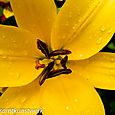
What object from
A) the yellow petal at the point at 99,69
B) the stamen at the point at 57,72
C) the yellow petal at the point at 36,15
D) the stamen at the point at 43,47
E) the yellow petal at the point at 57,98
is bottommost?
the yellow petal at the point at 57,98

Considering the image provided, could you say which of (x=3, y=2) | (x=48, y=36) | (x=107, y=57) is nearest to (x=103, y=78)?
(x=107, y=57)

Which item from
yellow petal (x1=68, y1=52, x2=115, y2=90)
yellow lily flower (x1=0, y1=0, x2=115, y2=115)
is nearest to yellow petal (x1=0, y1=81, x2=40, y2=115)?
yellow lily flower (x1=0, y1=0, x2=115, y2=115)

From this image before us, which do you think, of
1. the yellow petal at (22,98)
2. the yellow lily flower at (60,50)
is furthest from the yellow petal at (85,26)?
the yellow petal at (22,98)

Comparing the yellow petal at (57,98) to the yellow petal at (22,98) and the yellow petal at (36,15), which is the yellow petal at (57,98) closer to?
the yellow petal at (22,98)

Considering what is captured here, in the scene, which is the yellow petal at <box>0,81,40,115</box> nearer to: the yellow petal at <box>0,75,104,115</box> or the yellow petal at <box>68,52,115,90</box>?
the yellow petal at <box>0,75,104,115</box>

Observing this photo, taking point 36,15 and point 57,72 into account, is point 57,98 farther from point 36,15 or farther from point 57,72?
point 36,15

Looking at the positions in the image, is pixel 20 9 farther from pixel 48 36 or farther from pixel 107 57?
pixel 107 57

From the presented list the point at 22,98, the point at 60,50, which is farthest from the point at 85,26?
the point at 22,98
